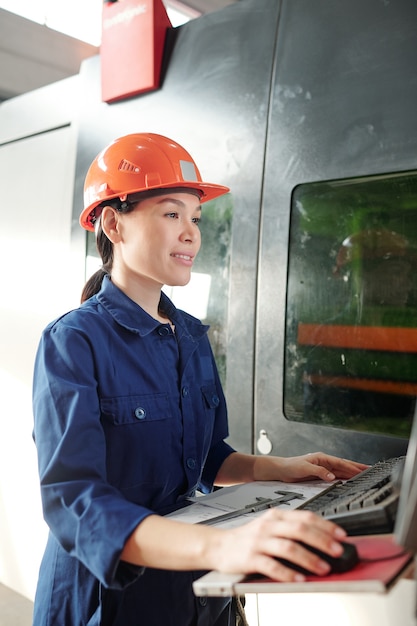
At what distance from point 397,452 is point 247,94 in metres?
1.17

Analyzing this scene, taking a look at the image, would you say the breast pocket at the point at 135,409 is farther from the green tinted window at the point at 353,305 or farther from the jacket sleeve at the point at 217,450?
the green tinted window at the point at 353,305

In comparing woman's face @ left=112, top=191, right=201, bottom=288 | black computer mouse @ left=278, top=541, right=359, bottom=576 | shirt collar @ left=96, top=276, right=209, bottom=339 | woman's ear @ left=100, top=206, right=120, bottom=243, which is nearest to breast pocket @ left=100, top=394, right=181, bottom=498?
shirt collar @ left=96, top=276, right=209, bottom=339

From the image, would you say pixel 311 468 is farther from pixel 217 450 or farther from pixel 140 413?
pixel 140 413

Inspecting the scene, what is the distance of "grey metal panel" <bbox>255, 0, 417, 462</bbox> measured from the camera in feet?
5.16

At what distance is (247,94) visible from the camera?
194 centimetres

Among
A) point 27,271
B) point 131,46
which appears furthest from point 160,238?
point 27,271

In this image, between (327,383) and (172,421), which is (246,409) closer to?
(327,383)

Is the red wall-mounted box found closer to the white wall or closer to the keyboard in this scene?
the white wall

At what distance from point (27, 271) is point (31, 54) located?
1.73 metres

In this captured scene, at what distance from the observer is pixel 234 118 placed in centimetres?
198

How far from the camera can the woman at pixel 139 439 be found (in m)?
0.92

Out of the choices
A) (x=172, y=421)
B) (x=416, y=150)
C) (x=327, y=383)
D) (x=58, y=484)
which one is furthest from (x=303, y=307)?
(x=58, y=484)

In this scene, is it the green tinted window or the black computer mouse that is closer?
the black computer mouse

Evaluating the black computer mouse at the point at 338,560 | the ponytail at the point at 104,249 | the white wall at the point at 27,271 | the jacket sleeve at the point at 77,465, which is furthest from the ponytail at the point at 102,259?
the white wall at the point at 27,271
